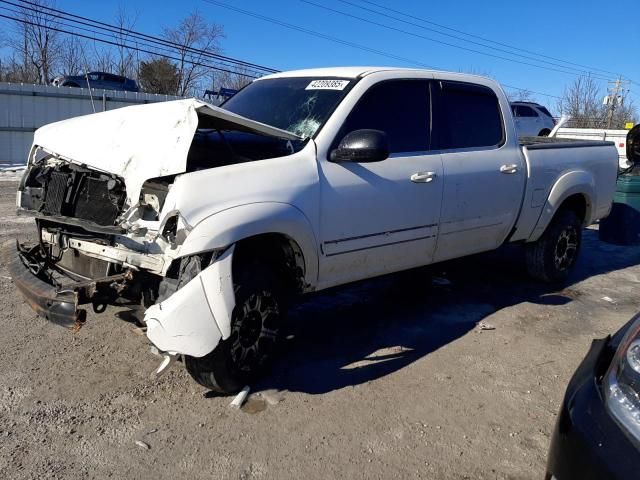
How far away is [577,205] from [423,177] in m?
2.97

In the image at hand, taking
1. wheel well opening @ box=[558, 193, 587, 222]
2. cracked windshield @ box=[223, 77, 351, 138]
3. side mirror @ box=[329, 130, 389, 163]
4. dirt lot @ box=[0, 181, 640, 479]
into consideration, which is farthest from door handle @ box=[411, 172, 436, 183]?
wheel well opening @ box=[558, 193, 587, 222]

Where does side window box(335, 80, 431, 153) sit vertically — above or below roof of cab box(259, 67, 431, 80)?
below

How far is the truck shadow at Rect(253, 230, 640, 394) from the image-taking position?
12.8ft

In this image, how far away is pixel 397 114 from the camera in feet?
14.2

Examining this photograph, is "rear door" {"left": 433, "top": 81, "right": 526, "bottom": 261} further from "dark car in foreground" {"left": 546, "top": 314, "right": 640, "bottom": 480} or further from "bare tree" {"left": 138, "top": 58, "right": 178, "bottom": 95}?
"bare tree" {"left": 138, "top": 58, "right": 178, "bottom": 95}

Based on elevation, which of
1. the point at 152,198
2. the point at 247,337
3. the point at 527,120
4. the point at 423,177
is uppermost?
the point at 527,120

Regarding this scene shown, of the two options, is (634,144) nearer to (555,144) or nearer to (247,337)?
(555,144)

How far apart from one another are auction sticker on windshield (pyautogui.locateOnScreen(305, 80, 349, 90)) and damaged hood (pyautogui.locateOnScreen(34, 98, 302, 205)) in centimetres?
64

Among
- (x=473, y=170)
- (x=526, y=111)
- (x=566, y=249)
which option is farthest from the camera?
(x=526, y=111)

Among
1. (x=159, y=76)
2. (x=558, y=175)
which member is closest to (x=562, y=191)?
(x=558, y=175)

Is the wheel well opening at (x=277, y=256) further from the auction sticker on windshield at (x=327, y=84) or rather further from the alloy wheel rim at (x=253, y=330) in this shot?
the auction sticker on windshield at (x=327, y=84)

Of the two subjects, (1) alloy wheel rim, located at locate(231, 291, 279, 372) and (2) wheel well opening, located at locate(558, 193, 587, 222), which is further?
(2) wheel well opening, located at locate(558, 193, 587, 222)

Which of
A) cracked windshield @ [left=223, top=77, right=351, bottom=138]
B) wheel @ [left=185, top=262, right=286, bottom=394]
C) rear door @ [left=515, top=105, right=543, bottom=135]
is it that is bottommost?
wheel @ [left=185, top=262, right=286, bottom=394]

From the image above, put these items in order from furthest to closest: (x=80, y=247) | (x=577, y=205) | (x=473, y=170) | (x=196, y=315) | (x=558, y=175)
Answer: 1. (x=577, y=205)
2. (x=558, y=175)
3. (x=473, y=170)
4. (x=80, y=247)
5. (x=196, y=315)
